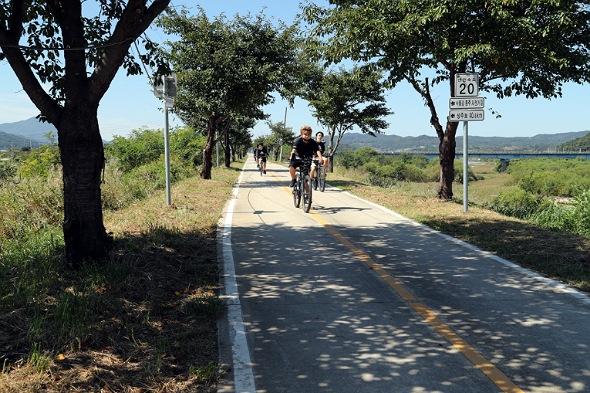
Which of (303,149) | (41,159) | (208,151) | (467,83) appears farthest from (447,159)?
(41,159)

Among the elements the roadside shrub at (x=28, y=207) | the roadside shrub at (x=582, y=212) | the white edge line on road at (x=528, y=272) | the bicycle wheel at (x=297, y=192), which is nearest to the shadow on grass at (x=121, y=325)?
the white edge line on road at (x=528, y=272)

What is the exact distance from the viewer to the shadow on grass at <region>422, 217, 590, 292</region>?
7014 millimetres

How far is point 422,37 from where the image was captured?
12.3 meters

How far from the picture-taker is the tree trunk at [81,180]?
5.92 m

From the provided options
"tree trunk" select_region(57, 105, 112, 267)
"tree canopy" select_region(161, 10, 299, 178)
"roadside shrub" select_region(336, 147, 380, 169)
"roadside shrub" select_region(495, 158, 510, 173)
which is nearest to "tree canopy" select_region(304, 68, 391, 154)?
"tree canopy" select_region(161, 10, 299, 178)

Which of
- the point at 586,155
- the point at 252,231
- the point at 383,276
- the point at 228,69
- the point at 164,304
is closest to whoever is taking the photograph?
the point at 164,304

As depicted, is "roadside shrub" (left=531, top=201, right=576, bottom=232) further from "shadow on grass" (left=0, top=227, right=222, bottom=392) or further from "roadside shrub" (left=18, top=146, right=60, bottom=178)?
"roadside shrub" (left=18, top=146, right=60, bottom=178)

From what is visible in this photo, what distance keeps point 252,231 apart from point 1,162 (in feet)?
51.4

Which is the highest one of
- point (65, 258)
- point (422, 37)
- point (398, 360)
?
point (422, 37)

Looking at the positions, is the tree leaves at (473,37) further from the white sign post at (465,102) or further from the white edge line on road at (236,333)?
the white edge line on road at (236,333)

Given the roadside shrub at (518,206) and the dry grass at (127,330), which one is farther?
the roadside shrub at (518,206)

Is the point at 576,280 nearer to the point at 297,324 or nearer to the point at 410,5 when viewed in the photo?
the point at 297,324

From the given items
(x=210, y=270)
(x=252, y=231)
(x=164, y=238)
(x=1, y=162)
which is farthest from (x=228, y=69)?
(x=210, y=270)

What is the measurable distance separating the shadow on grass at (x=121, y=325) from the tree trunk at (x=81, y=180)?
11.4 inches
